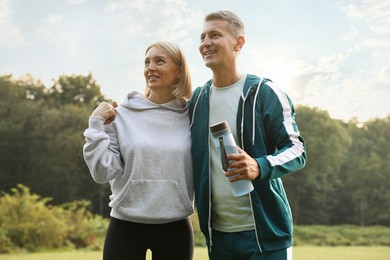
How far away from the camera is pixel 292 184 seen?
29031mm

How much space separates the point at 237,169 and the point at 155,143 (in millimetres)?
715

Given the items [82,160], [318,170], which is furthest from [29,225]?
[318,170]

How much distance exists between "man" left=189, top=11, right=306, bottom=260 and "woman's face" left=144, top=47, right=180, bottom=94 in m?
0.25

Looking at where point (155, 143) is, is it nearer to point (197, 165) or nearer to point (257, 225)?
point (197, 165)

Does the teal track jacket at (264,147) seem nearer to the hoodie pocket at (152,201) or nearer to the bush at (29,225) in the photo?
the hoodie pocket at (152,201)

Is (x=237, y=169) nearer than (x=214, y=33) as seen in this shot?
Yes

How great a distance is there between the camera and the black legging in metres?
2.85

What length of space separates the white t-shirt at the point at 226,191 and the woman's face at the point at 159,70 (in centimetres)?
37

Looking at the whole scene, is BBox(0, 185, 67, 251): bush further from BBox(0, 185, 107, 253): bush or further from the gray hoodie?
the gray hoodie

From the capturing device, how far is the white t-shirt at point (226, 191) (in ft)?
9.09

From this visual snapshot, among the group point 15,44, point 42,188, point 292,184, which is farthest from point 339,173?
point 15,44

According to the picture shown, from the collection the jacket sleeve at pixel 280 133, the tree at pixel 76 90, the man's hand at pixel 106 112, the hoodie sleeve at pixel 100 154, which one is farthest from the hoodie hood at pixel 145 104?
the tree at pixel 76 90

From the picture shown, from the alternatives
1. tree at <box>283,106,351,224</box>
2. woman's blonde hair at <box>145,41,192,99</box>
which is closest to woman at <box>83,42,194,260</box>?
woman's blonde hair at <box>145,41,192,99</box>

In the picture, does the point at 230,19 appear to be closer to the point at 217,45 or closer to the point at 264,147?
the point at 217,45
